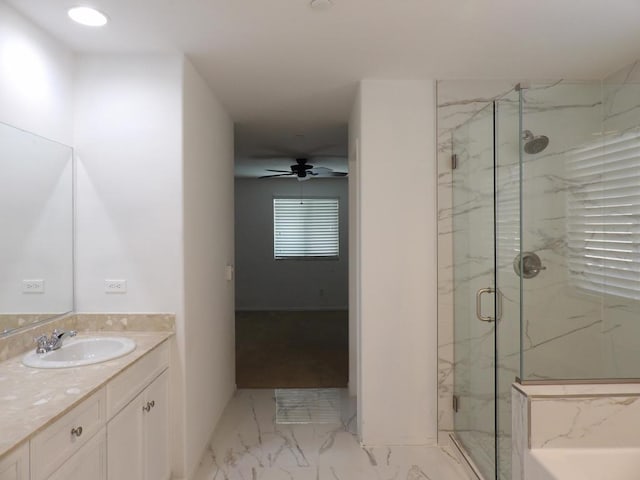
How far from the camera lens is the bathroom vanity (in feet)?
3.88

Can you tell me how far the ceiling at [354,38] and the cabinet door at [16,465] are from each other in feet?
6.00

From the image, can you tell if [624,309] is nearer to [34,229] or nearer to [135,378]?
[135,378]

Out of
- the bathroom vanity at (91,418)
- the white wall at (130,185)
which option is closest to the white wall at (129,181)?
the white wall at (130,185)

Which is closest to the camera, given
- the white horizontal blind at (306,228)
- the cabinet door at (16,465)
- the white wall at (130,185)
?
the cabinet door at (16,465)

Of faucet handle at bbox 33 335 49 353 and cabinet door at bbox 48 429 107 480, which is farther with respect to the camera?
faucet handle at bbox 33 335 49 353

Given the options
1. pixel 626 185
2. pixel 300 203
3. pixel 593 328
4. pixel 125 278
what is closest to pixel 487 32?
pixel 626 185

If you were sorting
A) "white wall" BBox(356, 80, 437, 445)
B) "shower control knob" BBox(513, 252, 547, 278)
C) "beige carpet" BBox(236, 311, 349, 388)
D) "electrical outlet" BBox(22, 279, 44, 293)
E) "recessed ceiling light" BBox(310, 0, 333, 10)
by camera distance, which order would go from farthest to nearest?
"beige carpet" BBox(236, 311, 349, 388) → "white wall" BBox(356, 80, 437, 445) → "shower control knob" BBox(513, 252, 547, 278) → "electrical outlet" BBox(22, 279, 44, 293) → "recessed ceiling light" BBox(310, 0, 333, 10)

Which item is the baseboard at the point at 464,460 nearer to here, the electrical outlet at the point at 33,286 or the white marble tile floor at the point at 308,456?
the white marble tile floor at the point at 308,456

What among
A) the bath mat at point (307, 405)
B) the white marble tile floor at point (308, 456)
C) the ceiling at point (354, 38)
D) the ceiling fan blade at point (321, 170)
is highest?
the ceiling fan blade at point (321, 170)

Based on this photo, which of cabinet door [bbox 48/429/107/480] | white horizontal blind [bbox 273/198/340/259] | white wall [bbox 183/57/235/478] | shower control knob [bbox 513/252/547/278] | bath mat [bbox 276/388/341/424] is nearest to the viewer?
cabinet door [bbox 48/429/107/480]

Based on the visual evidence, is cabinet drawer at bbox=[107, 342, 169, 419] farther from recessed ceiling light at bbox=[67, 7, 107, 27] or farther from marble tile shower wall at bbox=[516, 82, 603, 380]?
marble tile shower wall at bbox=[516, 82, 603, 380]

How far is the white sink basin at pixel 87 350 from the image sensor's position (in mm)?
1854

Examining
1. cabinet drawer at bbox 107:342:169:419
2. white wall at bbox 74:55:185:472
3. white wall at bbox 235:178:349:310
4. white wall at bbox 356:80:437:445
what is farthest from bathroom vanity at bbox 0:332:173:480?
white wall at bbox 235:178:349:310

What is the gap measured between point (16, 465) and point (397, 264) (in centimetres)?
222
